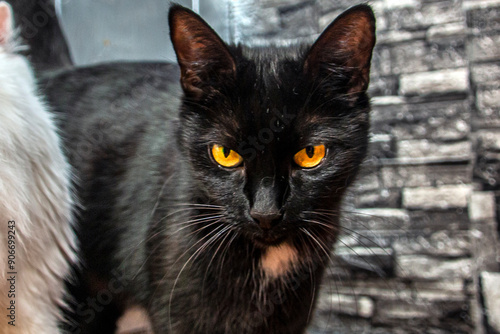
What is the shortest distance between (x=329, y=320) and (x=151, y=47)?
1.00 meters

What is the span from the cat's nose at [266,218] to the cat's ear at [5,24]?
0.64 meters

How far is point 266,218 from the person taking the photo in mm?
819

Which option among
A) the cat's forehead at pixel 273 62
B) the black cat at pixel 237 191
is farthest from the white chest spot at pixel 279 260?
the cat's forehead at pixel 273 62

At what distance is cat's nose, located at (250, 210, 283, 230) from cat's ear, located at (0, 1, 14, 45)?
64cm

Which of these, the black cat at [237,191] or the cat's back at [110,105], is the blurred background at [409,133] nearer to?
the cat's back at [110,105]

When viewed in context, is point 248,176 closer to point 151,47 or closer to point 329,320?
point 151,47

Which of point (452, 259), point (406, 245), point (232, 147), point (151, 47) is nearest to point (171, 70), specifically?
point (151, 47)

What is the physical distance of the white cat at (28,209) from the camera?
87 cm

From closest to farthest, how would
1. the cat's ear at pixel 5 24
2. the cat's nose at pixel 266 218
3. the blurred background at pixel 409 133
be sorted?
1. the cat's nose at pixel 266 218
2. the cat's ear at pixel 5 24
3. the blurred background at pixel 409 133

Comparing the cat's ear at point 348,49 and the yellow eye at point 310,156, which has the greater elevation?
the cat's ear at point 348,49

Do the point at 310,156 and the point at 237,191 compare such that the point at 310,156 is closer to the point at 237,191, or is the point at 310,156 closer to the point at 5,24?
the point at 237,191

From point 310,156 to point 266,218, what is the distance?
18cm

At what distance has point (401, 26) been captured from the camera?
1325 mm

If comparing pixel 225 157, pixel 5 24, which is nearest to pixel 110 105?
pixel 5 24
